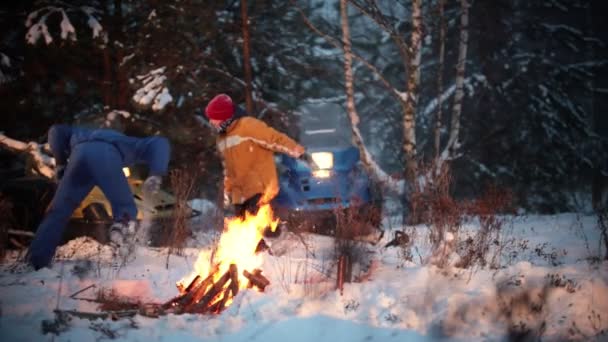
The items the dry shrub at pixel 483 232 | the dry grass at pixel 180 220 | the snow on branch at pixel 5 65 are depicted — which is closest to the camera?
the dry shrub at pixel 483 232

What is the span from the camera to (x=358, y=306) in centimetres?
457

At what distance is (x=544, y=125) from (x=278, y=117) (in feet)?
23.4

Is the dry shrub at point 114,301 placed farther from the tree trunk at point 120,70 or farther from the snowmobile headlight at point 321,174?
the tree trunk at point 120,70

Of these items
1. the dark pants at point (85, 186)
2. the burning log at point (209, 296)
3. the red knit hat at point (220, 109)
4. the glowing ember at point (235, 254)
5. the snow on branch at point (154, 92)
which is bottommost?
the burning log at point (209, 296)

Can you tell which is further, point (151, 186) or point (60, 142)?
point (60, 142)

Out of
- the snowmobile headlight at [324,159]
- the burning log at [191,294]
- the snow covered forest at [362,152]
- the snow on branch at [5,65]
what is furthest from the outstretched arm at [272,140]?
the snow on branch at [5,65]

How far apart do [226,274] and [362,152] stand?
275 inches

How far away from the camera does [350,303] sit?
462cm

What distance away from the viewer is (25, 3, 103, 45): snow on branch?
10.8 metres

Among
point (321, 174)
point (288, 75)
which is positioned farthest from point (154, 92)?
point (321, 174)

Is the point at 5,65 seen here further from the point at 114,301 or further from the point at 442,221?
the point at 442,221

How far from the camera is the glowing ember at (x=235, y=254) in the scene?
5078 millimetres

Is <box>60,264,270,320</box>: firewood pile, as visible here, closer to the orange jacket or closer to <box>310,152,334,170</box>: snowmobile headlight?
the orange jacket

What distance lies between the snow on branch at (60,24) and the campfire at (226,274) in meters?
6.89
